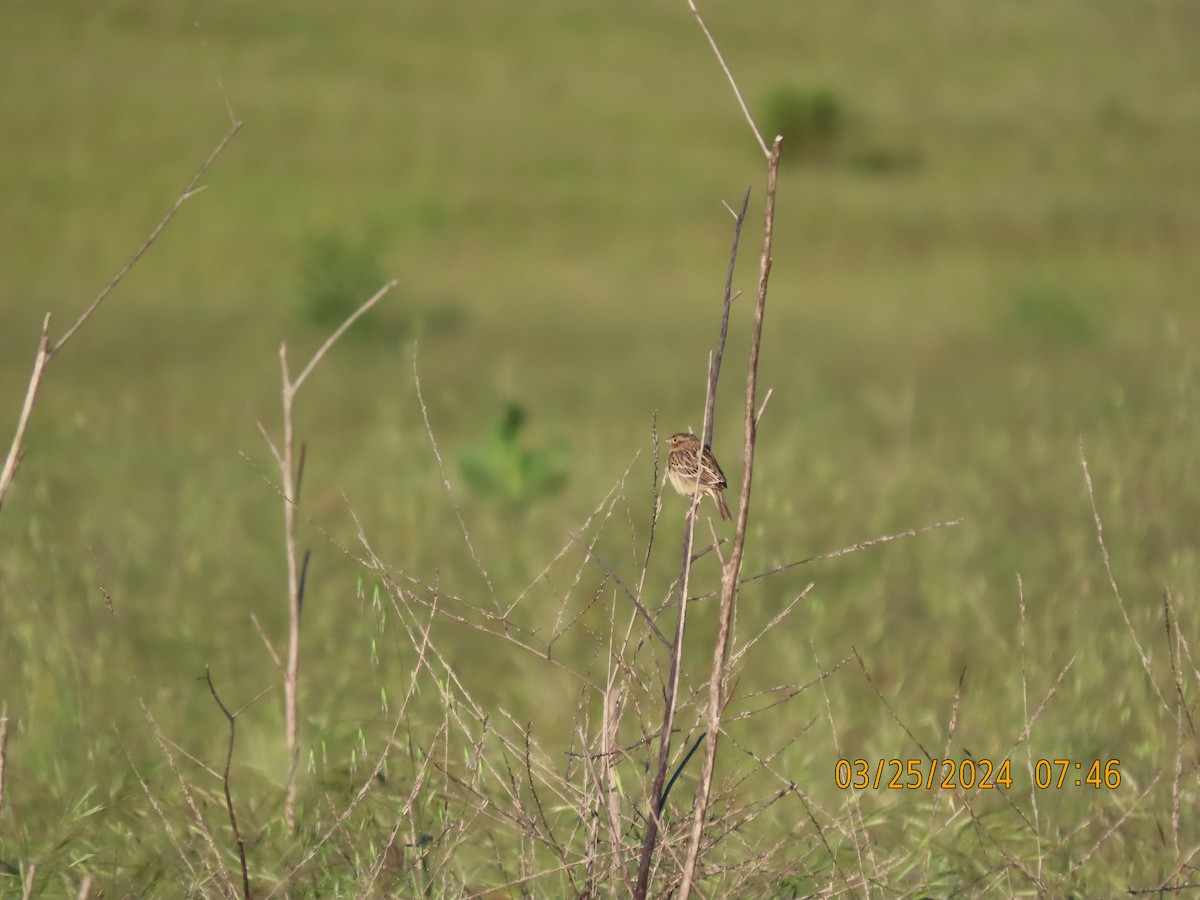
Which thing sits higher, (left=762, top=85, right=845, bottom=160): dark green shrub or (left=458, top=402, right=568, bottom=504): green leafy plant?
(left=458, top=402, right=568, bottom=504): green leafy plant

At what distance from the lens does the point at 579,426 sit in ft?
37.8

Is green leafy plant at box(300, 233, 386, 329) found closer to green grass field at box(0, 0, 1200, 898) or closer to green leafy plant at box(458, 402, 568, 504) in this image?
green grass field at box(0, 0, 1200, 898)

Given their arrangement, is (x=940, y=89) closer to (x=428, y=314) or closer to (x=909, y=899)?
(x=428, y=314)

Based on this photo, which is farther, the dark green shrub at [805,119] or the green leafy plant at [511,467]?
the dark green shrub at [805,119]

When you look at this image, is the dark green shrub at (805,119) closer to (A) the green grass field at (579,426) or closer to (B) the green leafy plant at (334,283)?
(A) the green grass field at (579,426)

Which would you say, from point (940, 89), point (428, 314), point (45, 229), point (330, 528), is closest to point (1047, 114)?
point (940, 89)

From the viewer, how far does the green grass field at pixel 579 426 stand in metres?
3.15

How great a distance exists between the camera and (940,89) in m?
27.4

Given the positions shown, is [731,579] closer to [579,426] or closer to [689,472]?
[689,472]

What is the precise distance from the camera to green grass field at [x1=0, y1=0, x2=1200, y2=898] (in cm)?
315

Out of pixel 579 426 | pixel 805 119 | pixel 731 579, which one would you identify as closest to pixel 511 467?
pixel 579 426

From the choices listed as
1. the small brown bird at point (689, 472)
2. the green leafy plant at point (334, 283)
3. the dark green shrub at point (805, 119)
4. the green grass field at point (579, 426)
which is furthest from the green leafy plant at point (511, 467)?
the dark green shrub at point (805, 119)

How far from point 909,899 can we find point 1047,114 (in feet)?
85.9

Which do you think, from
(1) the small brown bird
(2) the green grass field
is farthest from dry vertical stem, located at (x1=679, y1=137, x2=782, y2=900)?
(1) the small brown bird
